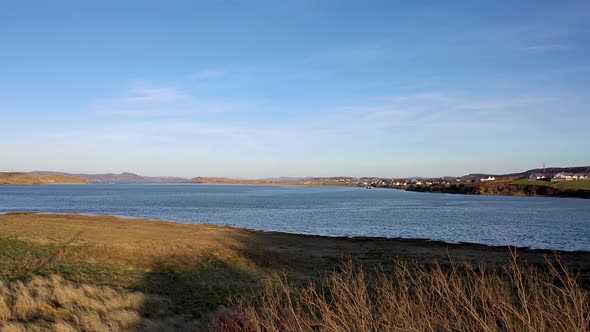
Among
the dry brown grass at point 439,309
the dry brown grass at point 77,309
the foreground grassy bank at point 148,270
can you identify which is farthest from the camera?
the foreground grassy bank at point 148,270

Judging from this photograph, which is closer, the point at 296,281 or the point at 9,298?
the point at 9,298

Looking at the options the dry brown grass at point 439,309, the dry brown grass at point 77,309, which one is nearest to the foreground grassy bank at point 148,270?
the dry brown grass at point 77,309

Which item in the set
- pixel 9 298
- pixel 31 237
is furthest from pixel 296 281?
pixel 31 237

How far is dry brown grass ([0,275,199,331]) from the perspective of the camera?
462 inches

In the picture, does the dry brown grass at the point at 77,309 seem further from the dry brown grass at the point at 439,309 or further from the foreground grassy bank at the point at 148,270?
the dry brown grass at the point at 439,309

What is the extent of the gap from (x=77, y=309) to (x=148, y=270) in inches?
282

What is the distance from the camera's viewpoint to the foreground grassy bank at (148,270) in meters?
12.7

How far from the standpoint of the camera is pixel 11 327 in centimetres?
1073

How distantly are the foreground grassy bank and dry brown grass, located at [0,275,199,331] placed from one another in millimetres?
25

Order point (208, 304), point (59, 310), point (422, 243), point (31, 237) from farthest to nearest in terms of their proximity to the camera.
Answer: point (422, 243)
point (31, 237)
point (208, 304)
point (59, 310)

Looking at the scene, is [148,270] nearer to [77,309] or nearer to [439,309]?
→ [77,309]

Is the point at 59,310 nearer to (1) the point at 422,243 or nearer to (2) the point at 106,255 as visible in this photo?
(2) the point at 106,255

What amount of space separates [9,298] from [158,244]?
1226cm

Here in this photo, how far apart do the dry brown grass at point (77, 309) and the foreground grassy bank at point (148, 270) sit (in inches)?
1.0
